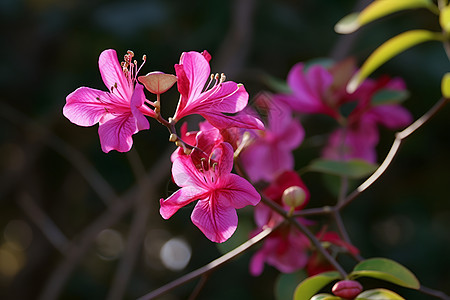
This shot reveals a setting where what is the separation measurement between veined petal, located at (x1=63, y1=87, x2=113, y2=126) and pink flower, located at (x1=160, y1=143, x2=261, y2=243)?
82 mm

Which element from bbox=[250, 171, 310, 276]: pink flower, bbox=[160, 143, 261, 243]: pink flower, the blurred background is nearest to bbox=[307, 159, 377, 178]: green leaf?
bbox=[250, 171, 310, 276]: pink flower

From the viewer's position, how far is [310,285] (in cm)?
54

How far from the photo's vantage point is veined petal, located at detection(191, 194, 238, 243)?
501 millimetres

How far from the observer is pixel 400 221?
186cm

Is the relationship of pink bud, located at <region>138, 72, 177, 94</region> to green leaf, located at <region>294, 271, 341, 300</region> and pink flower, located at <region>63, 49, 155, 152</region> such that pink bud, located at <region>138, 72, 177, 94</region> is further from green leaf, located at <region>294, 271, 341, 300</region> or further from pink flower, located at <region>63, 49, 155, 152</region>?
green leaf, located at <region>294, 271, 341, 300</region>

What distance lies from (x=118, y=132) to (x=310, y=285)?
220 millimetres

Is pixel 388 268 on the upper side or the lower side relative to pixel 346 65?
lower

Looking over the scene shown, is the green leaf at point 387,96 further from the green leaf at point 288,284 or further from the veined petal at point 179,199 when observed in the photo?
the veined petal at point 179,199

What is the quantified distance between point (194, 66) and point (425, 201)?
1.44 m

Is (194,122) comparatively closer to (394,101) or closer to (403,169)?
(394,101)

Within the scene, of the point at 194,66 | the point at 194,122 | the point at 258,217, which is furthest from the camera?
the point at 194,122

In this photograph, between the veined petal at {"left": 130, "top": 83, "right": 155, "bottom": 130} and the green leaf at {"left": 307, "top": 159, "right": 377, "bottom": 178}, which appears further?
the green leaf at {"left": 307, "top": 159, "right": 377, "bottom": 178}

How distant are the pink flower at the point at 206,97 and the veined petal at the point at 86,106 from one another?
0.21 feet

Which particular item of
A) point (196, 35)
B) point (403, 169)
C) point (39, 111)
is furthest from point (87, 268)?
point (403, 169)
